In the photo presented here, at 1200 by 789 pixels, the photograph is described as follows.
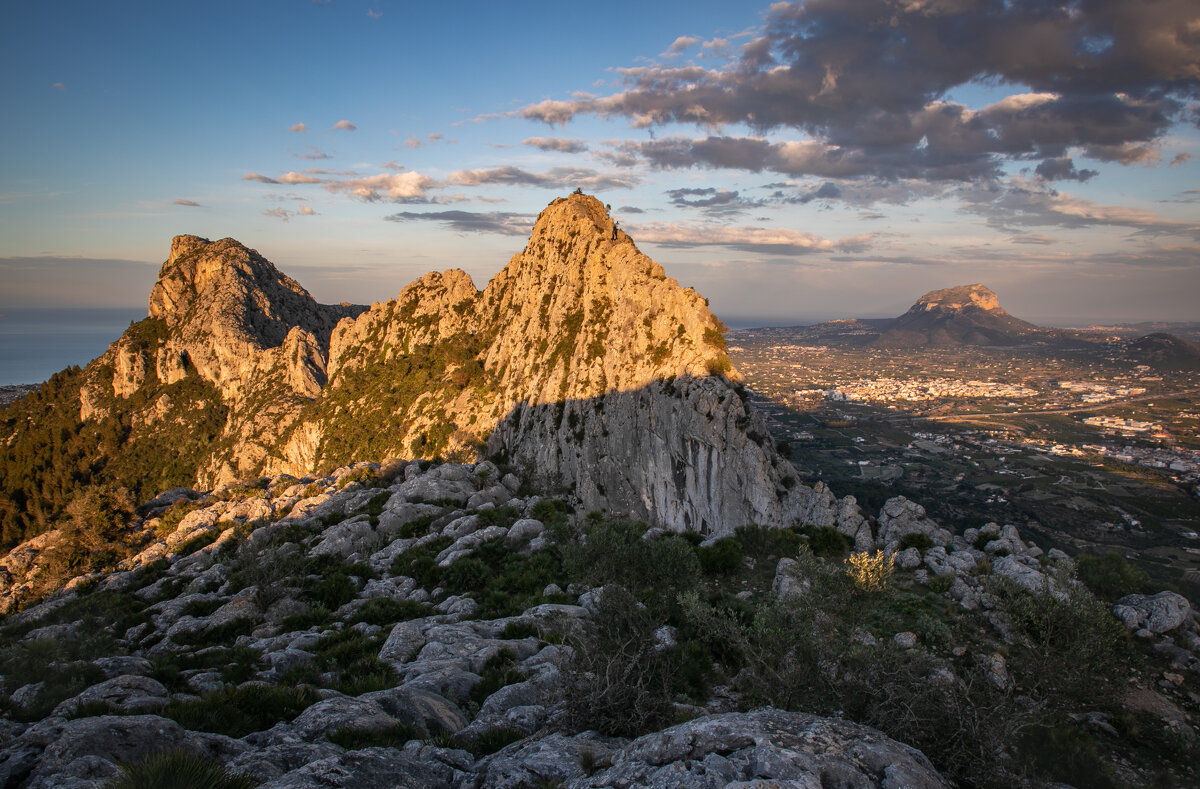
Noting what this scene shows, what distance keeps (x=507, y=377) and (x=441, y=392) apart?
10464 mm

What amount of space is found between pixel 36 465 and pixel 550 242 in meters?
88.7

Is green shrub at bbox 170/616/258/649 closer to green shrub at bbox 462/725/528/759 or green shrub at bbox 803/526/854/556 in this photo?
green shrub at bbox 462/725/528/759

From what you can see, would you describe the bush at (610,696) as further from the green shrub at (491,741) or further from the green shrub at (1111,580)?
the green shrub at (1111,580)

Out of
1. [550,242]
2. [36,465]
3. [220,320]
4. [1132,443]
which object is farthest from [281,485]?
[1132,443]

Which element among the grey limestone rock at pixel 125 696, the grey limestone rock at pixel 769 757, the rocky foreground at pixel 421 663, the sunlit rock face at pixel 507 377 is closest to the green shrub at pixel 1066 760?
the rocky foreground at pixel 421 663

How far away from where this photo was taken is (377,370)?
2832 inches

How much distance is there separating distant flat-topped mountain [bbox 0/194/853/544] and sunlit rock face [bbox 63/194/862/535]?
0.20m

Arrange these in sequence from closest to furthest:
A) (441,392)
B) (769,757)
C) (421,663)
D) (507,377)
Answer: (769,757) → (421,663) → (507,377) → (441,392)

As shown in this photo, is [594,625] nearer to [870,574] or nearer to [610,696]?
[610,696]

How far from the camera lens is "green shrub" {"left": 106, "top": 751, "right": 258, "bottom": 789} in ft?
15.9

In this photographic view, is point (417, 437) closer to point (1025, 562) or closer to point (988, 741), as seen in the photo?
point (1025, 562)

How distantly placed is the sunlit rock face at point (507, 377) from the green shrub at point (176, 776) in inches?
1149

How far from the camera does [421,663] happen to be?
1166cm

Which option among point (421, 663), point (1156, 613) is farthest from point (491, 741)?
point (1156, 613)
